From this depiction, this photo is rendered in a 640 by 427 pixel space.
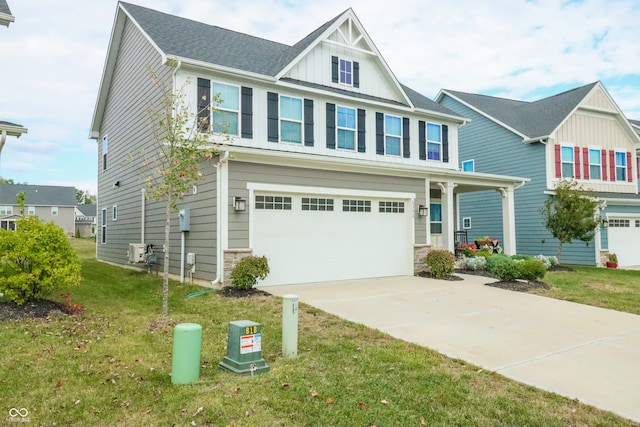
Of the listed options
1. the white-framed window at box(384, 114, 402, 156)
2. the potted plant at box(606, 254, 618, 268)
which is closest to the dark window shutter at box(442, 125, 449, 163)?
the white-framed window at box(384, 114, 402, 156)

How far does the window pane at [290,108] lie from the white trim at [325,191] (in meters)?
2.85

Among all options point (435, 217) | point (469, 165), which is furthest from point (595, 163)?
point (435, 217)

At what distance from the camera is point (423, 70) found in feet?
58.7

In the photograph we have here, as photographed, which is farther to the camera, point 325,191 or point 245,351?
point 325,191

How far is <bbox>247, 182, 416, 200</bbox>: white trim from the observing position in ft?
32.5

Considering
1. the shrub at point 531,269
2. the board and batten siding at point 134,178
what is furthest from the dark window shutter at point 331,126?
the shrub at point 531,269

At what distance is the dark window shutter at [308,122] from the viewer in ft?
41.5

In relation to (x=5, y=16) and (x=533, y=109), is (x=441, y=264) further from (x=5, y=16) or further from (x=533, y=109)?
(x=533, y=109)

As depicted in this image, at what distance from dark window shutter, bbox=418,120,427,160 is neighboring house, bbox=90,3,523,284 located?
0.05 meters

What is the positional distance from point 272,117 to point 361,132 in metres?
3.04

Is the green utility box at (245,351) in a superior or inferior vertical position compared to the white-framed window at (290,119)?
inferior

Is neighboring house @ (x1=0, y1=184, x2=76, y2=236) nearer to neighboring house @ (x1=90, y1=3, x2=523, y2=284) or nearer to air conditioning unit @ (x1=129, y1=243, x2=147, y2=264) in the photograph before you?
neighboring house @ (x1=90, y1=3, x2=523, y2=284)

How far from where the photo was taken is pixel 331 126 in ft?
43.1

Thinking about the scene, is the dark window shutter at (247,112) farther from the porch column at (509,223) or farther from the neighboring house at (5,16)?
the porch column at (509,223)
